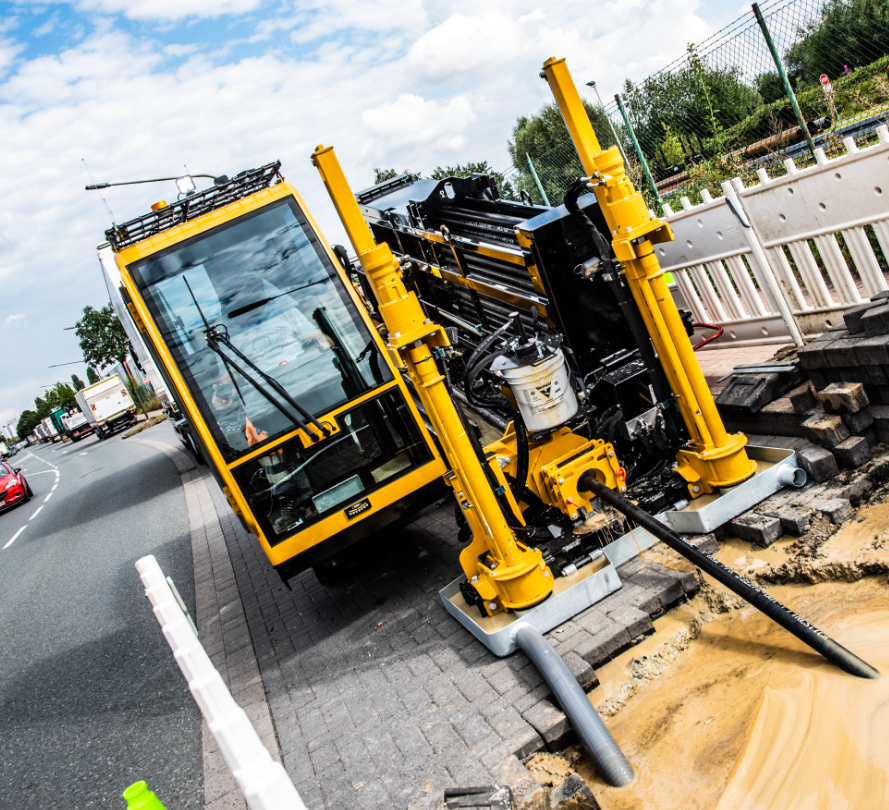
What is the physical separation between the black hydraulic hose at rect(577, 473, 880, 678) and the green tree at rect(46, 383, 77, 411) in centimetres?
9765

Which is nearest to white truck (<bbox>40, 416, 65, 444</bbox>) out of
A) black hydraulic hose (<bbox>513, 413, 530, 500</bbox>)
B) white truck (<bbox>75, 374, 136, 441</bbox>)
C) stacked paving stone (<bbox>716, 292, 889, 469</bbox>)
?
white truck (<bbox>75, 374, 136, 441</bbox>)

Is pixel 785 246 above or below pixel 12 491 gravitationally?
below

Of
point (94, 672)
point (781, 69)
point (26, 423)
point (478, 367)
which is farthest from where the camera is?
point (26, 423)

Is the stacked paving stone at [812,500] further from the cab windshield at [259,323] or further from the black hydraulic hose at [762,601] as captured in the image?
the cab windshield at [259,323]

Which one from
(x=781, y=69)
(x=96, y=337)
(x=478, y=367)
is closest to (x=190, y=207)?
(x=478, y=367)

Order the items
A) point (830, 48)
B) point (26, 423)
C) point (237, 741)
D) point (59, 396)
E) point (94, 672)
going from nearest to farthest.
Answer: point (237, 741) < point (94, 672) < point (830, 48) < point (59, 396) < point (26, 423)

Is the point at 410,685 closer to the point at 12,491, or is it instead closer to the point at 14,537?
the point at 14,537

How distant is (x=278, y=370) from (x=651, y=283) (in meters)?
2.77

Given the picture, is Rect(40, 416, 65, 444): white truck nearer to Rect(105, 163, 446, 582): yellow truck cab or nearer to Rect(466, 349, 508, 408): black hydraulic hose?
Rect(105, 163, 446, 582): yellow truck cab

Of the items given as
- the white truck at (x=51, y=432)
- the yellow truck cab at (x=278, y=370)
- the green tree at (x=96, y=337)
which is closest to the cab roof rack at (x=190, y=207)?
the yellow truck cab at (x=278, y=370)

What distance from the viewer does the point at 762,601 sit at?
3.31m

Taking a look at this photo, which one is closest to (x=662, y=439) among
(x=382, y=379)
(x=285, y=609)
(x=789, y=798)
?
(x=382, y=379)

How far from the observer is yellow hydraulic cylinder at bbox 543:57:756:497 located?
4461 mm

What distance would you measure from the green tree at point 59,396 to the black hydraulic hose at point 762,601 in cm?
9765
